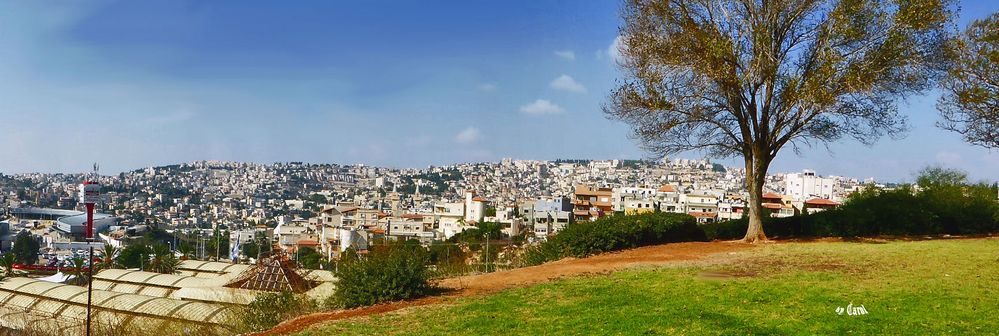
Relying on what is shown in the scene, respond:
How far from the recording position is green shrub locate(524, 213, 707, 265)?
14.2m

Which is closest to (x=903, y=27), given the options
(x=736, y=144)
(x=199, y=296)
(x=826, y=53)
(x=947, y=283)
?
(x=826, y=53)

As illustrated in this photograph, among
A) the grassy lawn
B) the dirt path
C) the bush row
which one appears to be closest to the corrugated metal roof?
the dirt path

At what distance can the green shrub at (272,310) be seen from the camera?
8.62 metres

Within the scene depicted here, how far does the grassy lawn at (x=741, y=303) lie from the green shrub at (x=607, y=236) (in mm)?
3003

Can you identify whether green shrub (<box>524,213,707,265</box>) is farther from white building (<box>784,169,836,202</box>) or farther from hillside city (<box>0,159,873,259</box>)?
white building (<box>784,169,836,202</box>)

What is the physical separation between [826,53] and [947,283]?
23.7ft

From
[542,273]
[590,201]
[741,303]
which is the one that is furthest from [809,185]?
[741,303]

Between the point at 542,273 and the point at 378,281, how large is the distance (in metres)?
3.38

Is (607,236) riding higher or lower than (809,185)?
lower

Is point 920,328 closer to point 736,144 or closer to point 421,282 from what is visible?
point 421,282

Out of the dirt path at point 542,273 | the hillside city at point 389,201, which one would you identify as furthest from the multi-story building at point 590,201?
the dirt path at point 542,273

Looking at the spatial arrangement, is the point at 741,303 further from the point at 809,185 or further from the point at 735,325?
the point at 809,185

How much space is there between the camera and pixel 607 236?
1435 cm

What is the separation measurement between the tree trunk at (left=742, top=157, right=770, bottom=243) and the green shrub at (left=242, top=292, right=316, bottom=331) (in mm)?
11142
